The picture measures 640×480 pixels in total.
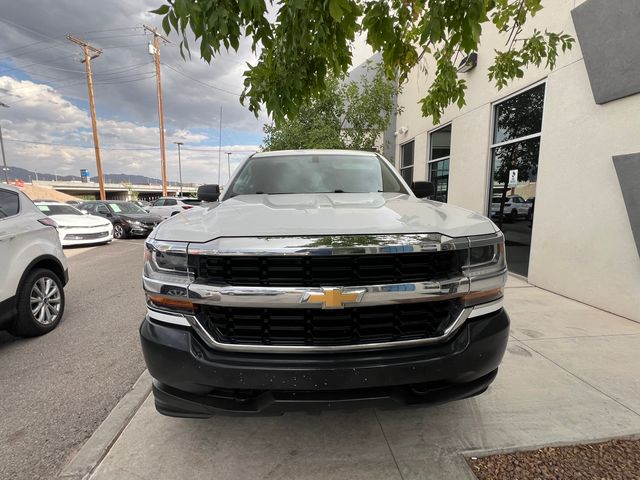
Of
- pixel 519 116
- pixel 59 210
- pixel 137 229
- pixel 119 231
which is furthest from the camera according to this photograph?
pixel 119 231

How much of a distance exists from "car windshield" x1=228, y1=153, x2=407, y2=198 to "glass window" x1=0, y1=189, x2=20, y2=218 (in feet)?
8.40

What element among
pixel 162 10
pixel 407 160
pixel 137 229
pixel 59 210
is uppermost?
pixel 407 160

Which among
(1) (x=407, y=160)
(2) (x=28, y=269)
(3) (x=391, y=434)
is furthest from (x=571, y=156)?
(1) (x=407, y=160)

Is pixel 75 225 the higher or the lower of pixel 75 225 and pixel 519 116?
the lower

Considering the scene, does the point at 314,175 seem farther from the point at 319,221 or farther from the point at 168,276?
the point at 168,276

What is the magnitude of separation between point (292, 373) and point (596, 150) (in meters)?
5.22

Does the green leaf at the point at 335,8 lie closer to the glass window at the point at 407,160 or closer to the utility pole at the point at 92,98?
the glass window at the point at 407,160

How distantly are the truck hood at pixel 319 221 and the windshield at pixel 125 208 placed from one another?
14.0 metres

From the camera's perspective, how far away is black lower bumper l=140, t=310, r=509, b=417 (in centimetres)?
162

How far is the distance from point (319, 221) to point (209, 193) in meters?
1.85

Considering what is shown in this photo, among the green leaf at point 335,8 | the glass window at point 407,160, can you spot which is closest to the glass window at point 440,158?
the glass window at point 407,160

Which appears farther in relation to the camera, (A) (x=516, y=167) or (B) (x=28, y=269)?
(A) (x=516, y=167)

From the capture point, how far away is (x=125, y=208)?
14633mm

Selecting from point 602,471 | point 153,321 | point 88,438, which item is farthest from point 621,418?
point 88,438
